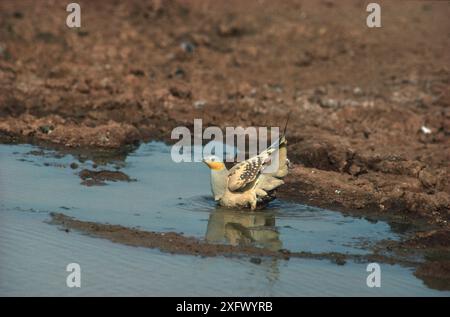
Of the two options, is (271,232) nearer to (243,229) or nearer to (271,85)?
(243,229)

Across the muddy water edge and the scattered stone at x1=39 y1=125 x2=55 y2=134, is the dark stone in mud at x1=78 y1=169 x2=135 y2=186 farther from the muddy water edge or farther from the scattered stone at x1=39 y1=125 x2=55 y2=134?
the scattered stone at x1=39 y1=125 x2=55 y2=134

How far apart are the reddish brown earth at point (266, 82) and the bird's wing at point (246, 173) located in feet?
2.62

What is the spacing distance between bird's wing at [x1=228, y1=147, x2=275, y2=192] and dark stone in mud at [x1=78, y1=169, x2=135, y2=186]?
147cm

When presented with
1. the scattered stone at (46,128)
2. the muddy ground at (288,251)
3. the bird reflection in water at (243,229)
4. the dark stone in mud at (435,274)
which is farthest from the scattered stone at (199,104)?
the dark stone in mud at (435,274)

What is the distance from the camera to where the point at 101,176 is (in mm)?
9969

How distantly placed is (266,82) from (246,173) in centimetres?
583

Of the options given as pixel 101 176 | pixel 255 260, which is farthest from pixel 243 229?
pixel 101 176

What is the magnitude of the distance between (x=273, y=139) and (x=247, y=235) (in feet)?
12.9

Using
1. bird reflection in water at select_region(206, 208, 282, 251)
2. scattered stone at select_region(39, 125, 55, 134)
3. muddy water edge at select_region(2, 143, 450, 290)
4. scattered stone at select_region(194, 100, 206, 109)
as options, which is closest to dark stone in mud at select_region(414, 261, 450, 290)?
muddy water edge at select_region(2, 143, 450, 290)

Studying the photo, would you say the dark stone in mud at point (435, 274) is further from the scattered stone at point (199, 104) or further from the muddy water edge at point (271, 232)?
the scattered stone at point (199, 104)

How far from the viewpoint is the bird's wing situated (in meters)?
8.93

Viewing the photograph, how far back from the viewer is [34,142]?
11445 mm

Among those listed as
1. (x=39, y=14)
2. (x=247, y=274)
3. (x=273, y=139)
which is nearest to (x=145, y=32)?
(x=39, y=14)
